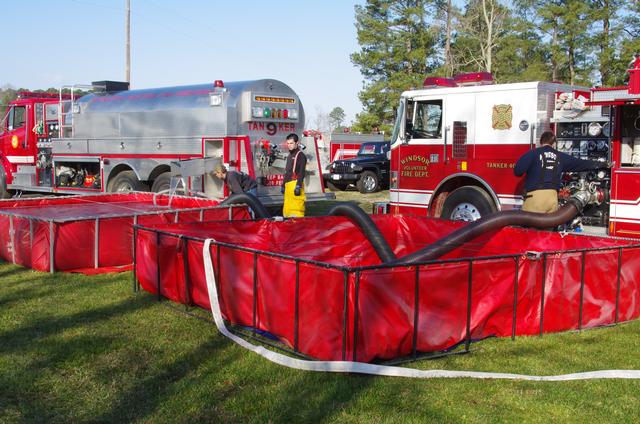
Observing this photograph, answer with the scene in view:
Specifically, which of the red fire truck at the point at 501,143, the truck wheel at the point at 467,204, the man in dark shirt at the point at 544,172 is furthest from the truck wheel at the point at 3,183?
the man in dark shirt at the point at 544,172

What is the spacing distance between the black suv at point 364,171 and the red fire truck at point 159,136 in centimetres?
994

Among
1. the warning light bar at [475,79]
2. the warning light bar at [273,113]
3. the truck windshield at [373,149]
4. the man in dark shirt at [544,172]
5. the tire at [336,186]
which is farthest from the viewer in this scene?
the tire at [336,186]

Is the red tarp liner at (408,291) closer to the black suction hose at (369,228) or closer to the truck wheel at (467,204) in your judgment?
the black suction hose at (369,228)

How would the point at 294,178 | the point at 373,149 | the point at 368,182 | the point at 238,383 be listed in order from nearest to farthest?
the point at 238,383 → the point at 294,178 → the point at 368,182 → the point at 373,149

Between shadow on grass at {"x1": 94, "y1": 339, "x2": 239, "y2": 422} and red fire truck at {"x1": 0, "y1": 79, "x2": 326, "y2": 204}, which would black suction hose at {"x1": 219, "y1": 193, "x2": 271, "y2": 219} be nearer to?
red fire truck at {"x1": 0, "y1": 79, "x2": 326, "y2": 204}

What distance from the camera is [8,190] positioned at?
20625mm

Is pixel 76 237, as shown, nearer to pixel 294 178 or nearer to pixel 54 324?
pixel 54 324

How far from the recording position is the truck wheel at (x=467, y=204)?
450 inches

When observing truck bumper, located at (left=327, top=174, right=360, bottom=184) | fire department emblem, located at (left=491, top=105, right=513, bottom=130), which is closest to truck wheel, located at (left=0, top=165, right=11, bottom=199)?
truck bumper, located at (left=327, top=174, right=360, bottom=184)

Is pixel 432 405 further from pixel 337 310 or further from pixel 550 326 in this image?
pixel 550 326

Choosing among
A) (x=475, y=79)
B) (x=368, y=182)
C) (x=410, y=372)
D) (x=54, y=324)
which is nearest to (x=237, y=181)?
(x=475, y=79)

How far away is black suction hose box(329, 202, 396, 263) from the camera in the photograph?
7.99 meters

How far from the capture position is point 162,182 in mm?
15586

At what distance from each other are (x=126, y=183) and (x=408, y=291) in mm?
12041
